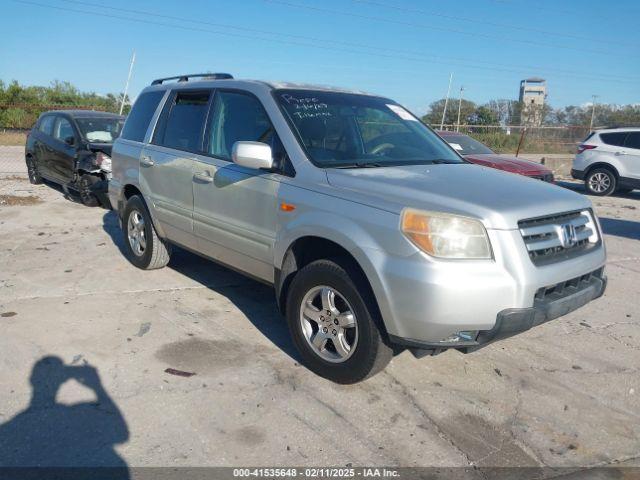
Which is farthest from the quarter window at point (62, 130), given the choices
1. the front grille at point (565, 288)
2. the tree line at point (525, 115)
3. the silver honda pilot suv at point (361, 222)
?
the tree line at point (525, 115)

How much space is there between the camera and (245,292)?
555 centimetres

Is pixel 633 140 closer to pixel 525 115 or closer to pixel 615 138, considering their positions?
pixel 615 138

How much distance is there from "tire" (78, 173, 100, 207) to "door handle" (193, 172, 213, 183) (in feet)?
18.1

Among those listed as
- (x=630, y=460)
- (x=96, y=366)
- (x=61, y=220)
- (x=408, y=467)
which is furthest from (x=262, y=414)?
(x=61, y=220)

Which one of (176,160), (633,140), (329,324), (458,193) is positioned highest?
(633,140)

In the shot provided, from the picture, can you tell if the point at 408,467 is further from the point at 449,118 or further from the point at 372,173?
the point at 449,118

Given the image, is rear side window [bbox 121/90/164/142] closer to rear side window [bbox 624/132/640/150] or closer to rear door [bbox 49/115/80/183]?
rear door [bbox 49/115/80/183]

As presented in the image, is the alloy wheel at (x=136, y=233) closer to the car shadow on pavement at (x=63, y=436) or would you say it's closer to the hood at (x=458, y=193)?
the car shadow on pavement at (x=63, y=436)

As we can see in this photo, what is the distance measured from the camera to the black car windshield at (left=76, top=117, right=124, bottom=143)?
9.91 m

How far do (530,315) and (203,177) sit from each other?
275 cm

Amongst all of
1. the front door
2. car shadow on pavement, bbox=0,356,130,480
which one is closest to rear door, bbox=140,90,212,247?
the front door

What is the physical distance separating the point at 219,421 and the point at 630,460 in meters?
2.25

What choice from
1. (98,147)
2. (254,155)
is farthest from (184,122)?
(98,147)

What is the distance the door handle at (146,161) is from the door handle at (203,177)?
875mm
